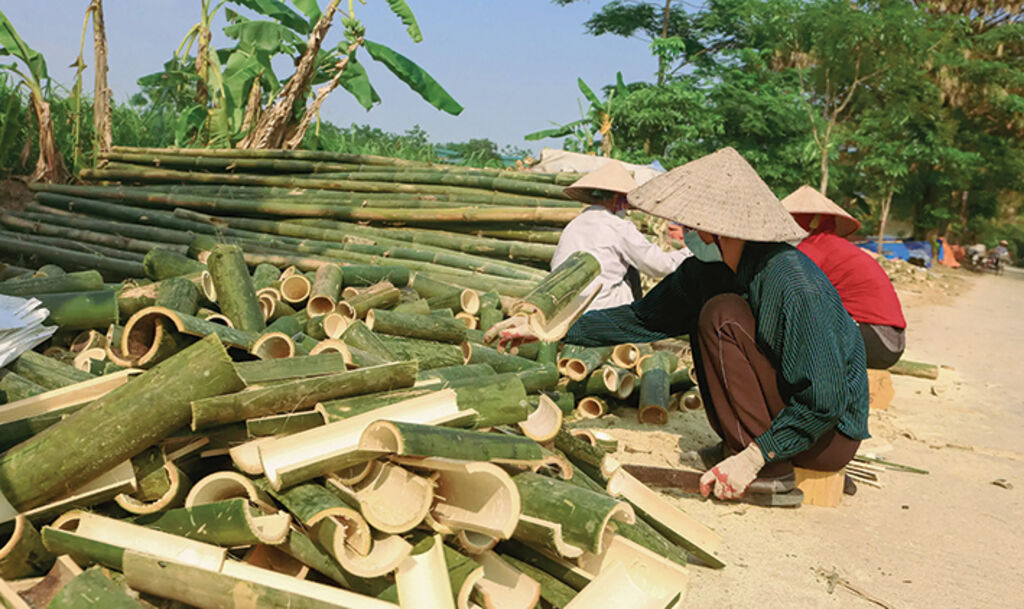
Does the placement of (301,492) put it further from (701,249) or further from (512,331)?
(701,249)

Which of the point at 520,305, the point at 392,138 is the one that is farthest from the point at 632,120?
the point at 520,305

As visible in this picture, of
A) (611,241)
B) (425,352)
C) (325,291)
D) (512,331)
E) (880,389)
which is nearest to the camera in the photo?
(512,331)

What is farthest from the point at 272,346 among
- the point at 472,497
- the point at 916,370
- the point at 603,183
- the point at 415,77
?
the point at 415,77

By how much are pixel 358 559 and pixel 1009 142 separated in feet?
93.6

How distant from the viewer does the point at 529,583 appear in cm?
212

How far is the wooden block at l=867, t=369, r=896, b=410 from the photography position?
5848 mm

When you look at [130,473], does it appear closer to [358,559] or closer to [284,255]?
[358,559]

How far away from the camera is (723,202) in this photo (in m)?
3.01

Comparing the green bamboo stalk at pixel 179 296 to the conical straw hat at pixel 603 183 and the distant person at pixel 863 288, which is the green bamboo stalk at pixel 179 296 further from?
the distant person at pixel 863 288

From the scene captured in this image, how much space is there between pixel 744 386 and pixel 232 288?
2.32 meters

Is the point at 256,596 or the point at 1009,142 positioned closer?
the point at 256,596

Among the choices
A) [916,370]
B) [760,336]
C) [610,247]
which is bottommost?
[916,370]

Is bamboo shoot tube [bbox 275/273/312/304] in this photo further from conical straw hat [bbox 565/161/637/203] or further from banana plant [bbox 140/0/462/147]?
banana plant [bbox 140/0/462/147]

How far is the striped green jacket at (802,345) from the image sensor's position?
298 centimetres
